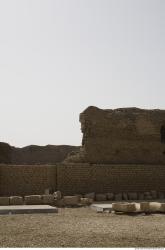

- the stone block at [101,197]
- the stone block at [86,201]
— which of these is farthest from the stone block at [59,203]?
the stone block at [101,197]

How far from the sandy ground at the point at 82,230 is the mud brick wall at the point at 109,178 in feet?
18.2

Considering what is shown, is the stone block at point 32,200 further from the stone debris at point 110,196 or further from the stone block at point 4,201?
the stone debris at point 110,196

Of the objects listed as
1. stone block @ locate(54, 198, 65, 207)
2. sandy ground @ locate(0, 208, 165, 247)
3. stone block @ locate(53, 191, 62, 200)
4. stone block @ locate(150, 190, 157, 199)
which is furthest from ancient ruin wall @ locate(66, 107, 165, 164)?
sandy ground @ locate(0, 208, 165, 247)

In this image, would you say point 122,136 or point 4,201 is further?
point 122,136

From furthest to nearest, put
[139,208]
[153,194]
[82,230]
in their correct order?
1. [153,194]
2. [139,208]
3. [82,230]

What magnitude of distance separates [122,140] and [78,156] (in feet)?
7.73

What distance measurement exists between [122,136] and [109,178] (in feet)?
8.30

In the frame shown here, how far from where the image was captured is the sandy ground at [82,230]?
852 centimetres

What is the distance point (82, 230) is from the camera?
34.0 ft

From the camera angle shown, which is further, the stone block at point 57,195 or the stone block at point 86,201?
the stone block at point 57,195

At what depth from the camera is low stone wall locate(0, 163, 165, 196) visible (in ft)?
63.6

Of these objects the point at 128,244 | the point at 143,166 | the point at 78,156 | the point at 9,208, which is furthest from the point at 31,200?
the point at 128,244

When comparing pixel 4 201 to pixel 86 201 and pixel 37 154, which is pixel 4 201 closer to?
pixel 86 201

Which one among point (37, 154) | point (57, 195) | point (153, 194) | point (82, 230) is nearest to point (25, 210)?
point (57, 195)
